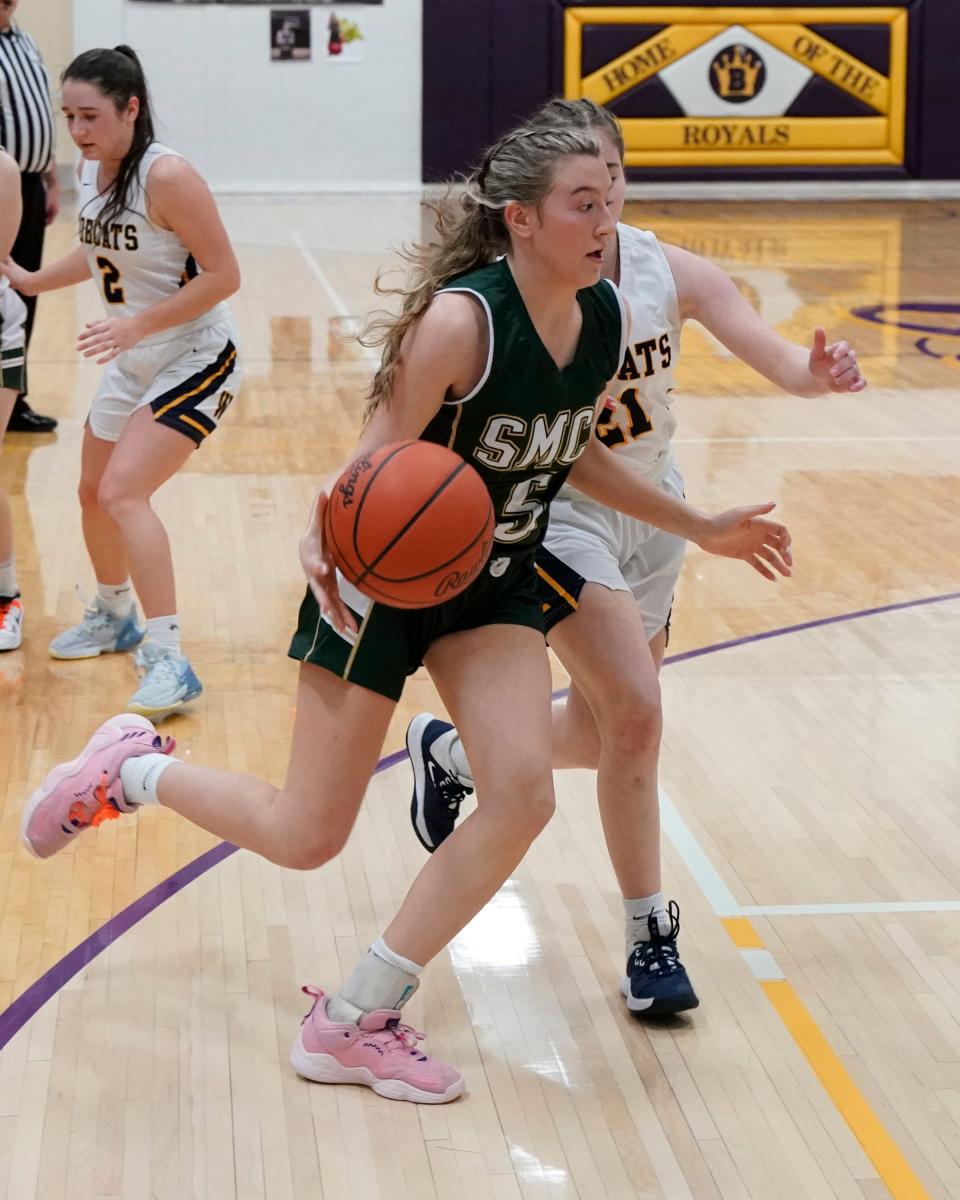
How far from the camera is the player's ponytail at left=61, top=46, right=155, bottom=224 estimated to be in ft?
15.2

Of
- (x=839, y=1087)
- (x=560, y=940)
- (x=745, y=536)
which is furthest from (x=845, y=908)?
(x=745, y=536)

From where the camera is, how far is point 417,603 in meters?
2.75

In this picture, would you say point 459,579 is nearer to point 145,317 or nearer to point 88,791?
point 88,791

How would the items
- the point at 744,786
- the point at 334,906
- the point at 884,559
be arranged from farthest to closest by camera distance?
the point at 884,559 → the point at 744,786 → the point at 334,906

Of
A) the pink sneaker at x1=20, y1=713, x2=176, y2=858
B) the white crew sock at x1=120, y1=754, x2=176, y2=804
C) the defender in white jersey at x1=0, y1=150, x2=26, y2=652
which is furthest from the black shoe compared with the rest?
the white crew sock at x1=120, y1=754, x2=176, y2=804

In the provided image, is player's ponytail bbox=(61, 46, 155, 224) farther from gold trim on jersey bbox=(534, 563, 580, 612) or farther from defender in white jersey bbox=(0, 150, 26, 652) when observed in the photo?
gold trim on jersey bbox=(534, 563, 580, 612)

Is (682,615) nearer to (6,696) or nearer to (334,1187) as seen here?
(6,696)

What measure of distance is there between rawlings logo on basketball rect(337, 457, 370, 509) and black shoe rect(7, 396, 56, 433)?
6.10 metres

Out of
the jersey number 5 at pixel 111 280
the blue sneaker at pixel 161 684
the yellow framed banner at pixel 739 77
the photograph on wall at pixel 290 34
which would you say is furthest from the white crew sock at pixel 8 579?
the yellow framed banner at pixel 739 77

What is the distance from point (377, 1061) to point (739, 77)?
16.9m

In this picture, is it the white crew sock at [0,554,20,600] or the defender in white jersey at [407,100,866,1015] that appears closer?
the defender in white jersey at [407,100,866,1015]

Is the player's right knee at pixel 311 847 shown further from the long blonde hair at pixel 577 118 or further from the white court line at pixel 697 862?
the long blonde hair at pixel 577 118

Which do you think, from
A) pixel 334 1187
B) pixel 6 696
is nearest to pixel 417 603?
pixel 334 1187

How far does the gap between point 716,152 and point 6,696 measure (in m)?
15.0
